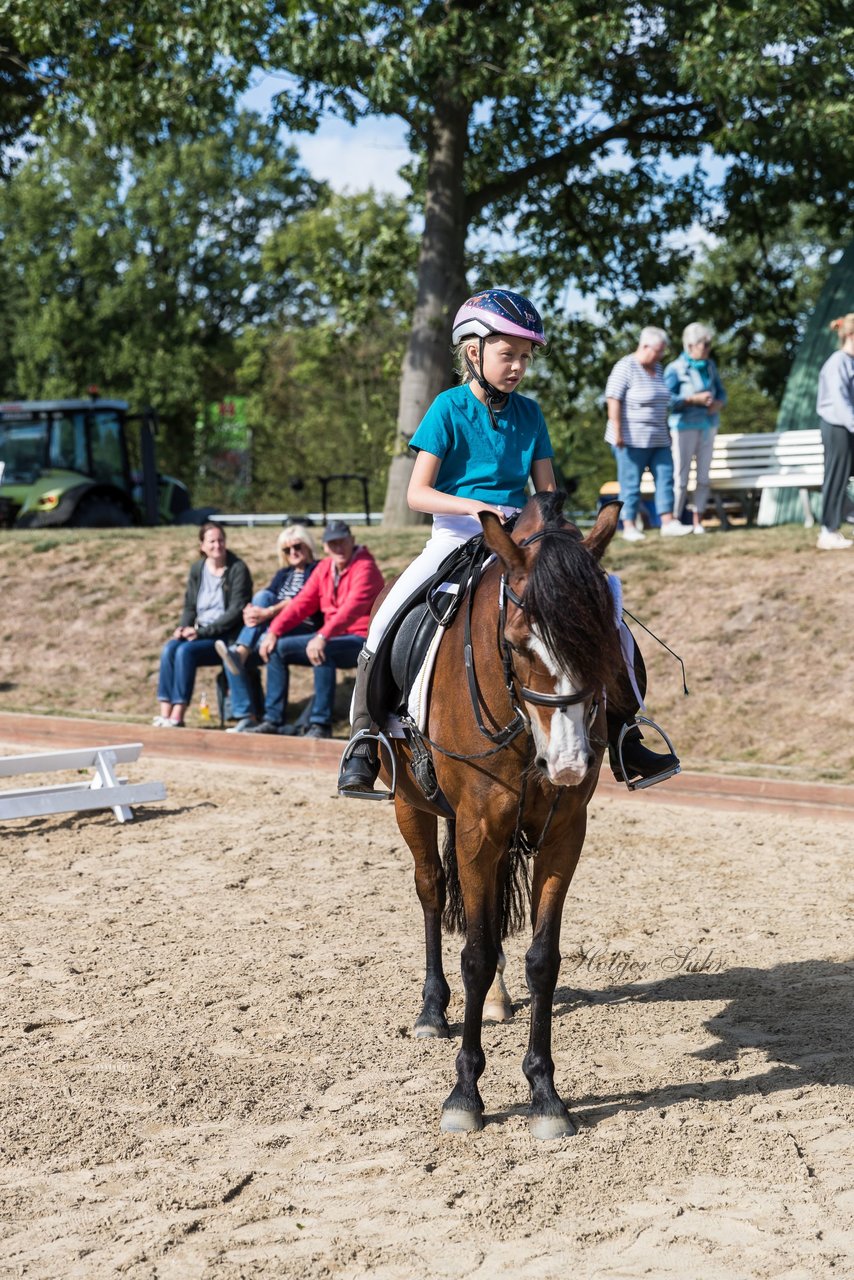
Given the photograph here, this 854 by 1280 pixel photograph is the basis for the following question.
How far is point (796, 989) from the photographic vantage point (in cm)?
580

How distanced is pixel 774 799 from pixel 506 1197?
591 centimetres

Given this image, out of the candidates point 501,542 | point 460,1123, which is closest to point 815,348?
point 501,542

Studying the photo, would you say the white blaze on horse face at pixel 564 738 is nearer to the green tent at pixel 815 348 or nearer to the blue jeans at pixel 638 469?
the blue jeans at pixel 638 469

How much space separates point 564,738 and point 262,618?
8339 millimetres

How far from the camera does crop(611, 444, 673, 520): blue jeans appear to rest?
44.7 ft

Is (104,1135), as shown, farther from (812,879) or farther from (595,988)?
(812,879)

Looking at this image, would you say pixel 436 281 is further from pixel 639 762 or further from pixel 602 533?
pixel 602 533

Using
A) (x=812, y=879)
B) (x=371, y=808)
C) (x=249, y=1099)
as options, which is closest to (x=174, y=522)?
(x=371, y=808)

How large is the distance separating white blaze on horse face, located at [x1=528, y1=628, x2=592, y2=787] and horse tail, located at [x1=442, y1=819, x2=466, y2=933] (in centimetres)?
135

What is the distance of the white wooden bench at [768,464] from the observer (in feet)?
48.8

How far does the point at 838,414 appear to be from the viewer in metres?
12.4

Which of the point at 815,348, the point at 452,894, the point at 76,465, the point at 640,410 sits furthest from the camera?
the point at 76,465

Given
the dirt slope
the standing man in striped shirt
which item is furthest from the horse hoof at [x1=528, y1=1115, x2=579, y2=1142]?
the standing man in striped shirt

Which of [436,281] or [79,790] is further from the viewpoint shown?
[436,281]
